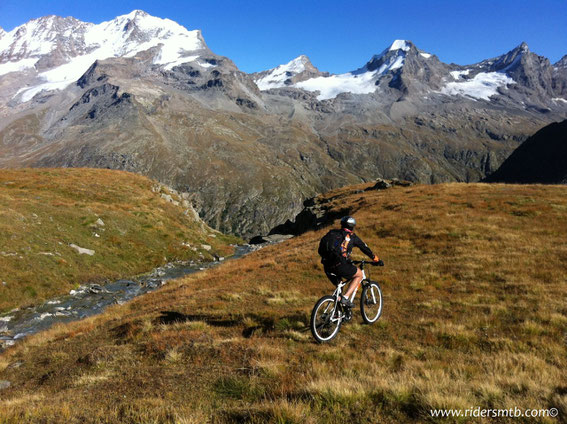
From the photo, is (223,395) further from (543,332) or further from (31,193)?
(31,193)

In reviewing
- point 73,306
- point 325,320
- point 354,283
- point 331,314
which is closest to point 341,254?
point 354,283

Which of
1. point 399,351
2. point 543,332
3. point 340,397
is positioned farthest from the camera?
point 543,332

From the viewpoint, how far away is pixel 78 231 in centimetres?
3922

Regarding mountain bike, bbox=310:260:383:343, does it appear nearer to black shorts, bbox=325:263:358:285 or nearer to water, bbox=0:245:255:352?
black shorts, bbox=325:263:358:285

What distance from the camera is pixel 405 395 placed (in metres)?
6.04

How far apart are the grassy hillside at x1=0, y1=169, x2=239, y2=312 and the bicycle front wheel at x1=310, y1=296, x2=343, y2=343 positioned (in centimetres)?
2641

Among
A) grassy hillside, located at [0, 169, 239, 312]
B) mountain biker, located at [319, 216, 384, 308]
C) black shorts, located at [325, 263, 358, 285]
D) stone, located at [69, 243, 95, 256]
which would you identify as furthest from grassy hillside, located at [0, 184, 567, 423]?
stone, located at [69, 243, 95, 256]

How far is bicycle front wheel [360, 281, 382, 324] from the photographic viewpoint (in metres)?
11.7

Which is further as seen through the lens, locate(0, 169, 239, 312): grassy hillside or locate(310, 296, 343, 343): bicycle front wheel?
locate(0, 169, 239, 312): grassy hillside

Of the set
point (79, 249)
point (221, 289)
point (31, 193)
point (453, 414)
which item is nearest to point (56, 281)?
point (79, 249)

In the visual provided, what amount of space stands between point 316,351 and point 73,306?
84.5 feet

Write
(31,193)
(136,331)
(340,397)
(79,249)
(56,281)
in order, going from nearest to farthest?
(340,397)
(136,331)
(56,281)
(79,249)
(31,193)

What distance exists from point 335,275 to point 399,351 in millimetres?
2985

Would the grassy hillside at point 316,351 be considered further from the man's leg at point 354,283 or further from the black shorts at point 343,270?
the black shorts at point 343,270
